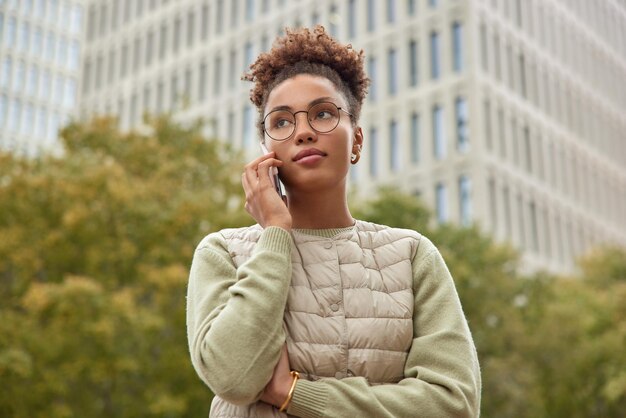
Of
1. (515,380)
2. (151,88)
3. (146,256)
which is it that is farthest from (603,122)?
(146,256)

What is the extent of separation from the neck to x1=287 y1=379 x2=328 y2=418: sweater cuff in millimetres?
600

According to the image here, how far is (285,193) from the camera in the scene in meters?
2.87

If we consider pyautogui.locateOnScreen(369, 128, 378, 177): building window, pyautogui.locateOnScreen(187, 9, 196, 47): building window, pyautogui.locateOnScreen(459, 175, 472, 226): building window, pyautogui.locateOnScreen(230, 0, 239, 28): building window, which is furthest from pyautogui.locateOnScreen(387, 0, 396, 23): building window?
pyautogui.locateOnScreen(187, 9, 196, 47): building window

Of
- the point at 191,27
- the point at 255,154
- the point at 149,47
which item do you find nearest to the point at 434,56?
the point at 255,154

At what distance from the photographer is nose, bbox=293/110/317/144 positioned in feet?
8.98

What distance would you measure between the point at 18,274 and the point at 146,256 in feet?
7.63

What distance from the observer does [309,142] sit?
277 cm

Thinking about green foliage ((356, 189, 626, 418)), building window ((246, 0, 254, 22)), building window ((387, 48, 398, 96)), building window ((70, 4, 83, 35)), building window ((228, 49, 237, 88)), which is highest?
building window ((70, 4, 83, 35))

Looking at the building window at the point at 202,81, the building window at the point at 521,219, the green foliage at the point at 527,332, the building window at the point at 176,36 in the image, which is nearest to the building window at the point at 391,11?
the building window at the point at 521,219

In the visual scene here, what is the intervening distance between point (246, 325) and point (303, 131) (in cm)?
66

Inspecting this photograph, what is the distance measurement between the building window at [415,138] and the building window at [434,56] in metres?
2.22

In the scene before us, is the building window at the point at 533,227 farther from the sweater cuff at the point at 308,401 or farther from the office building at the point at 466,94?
the sweater cuff at the point at 308,401

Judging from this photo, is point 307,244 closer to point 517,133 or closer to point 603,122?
point 517,133

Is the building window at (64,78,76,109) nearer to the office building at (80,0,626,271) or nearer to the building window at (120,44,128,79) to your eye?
the office building at (80,0,626,271)
